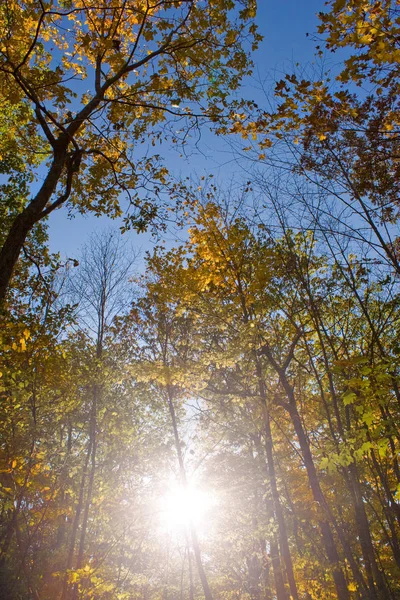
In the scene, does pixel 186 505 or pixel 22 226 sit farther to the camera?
pixel 186 505

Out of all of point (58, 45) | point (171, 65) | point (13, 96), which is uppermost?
point (58, 45)

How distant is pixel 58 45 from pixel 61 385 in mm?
7102

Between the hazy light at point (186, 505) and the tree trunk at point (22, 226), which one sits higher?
the tree trunk at point (22, 226)

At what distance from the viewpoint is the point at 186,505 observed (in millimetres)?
11039

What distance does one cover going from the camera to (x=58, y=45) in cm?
517

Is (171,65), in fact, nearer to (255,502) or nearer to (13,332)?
(13,332)

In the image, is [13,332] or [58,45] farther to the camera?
[13,332]

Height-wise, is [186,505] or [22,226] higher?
[22,226]

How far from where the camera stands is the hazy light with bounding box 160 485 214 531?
11391 millimetres

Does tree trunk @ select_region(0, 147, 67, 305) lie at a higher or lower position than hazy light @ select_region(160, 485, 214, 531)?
higher

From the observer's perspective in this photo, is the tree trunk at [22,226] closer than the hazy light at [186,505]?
Yes

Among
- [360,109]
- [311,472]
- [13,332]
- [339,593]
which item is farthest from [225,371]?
[360,109]

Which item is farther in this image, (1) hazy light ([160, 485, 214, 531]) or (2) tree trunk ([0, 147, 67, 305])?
(1) hazy light ([160, 485, 214, 531])

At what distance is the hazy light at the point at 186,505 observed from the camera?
11.4m
